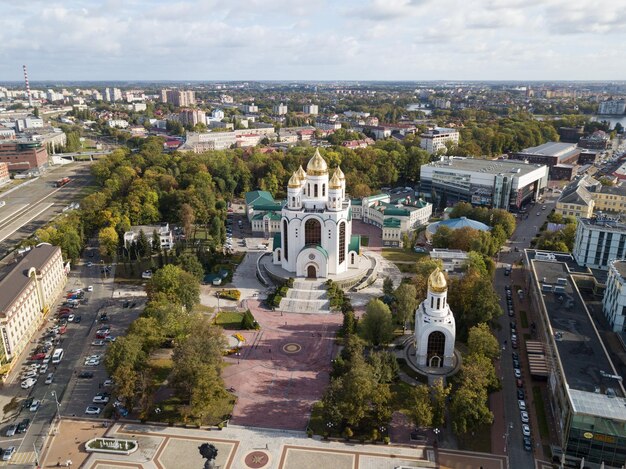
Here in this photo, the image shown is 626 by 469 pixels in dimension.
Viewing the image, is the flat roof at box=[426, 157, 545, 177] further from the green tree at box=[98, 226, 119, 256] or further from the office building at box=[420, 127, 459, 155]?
the green tree at box=[98, 226, 119, 256]

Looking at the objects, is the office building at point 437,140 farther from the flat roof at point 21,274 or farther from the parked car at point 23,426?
the parked car at point 23,426

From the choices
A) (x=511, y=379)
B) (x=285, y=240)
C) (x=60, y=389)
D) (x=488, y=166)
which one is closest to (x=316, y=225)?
(x=285, y=240)

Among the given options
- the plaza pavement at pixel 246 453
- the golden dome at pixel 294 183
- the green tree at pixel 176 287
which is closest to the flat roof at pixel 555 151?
the golden dome at pixel 294 183

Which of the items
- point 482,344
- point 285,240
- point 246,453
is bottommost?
point 246,453

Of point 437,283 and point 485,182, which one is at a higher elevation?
point 437,283

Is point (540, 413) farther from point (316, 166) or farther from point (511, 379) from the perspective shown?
point (316, 166)

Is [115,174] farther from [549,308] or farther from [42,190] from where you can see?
[549,308]
